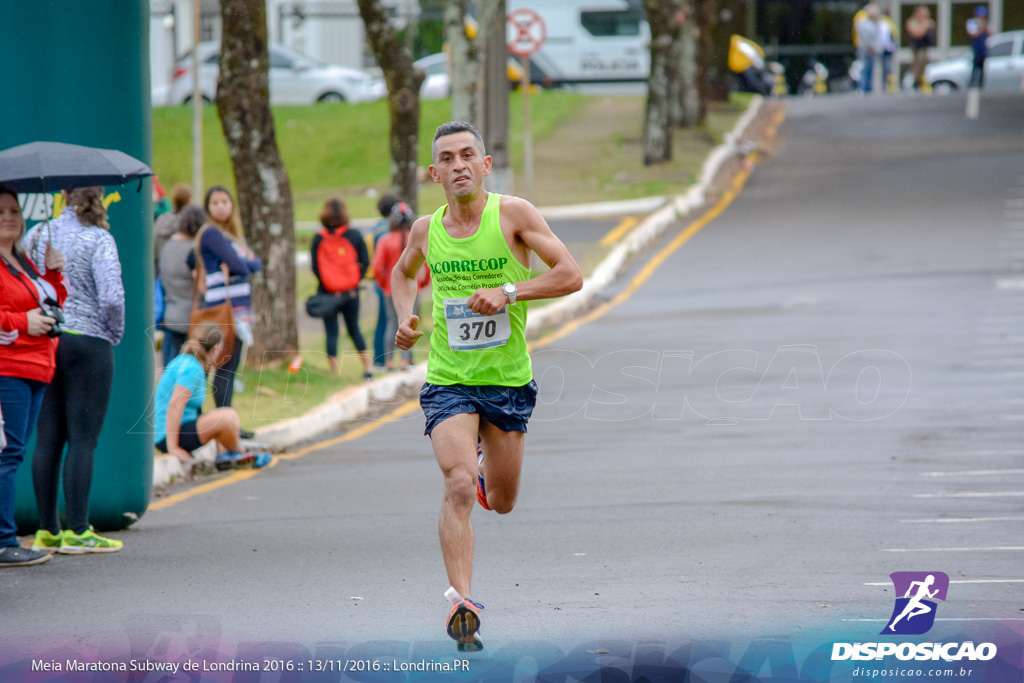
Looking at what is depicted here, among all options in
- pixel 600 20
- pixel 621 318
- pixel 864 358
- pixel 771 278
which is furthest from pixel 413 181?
pixel 600 20

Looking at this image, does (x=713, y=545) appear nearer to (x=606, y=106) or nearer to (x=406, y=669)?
(x=406, y=669)

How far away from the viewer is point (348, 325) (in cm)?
1349

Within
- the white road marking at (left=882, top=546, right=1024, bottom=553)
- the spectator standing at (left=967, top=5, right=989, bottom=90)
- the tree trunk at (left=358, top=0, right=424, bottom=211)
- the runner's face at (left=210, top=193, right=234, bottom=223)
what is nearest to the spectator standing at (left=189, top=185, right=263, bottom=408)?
the runner's face at (left=210, top=193, right=234, bottom=223)

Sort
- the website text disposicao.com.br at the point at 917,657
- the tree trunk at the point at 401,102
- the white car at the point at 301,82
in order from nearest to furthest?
1. the website text disposicao.com.br at the point at 917,657
2. the tree trunk at the point at 401,102
3. the white car at the point at 301,82

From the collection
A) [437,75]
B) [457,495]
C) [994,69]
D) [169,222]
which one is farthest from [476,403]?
[994,69]

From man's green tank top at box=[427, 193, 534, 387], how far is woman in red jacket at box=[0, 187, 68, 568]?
225 cm

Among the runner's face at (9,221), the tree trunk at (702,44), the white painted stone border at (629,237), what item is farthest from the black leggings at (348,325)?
the tree trunk at (702,44)

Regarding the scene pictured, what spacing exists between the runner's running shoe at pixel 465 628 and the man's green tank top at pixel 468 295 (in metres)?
0.97

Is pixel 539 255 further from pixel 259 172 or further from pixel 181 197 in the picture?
pixel 259 172

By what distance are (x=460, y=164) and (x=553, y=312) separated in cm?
1067

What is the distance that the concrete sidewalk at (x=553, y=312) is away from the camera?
10922mm

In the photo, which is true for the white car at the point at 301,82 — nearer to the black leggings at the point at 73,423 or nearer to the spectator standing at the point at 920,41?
the spectator standing at the point at 920,41

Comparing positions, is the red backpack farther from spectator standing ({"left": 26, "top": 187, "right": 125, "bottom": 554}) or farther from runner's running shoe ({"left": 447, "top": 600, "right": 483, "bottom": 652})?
runner's running shoe ({"left": 447, "top": 600, "right": 483, "bottom": 652})

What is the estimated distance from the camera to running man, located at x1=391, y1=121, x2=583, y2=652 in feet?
18.3
